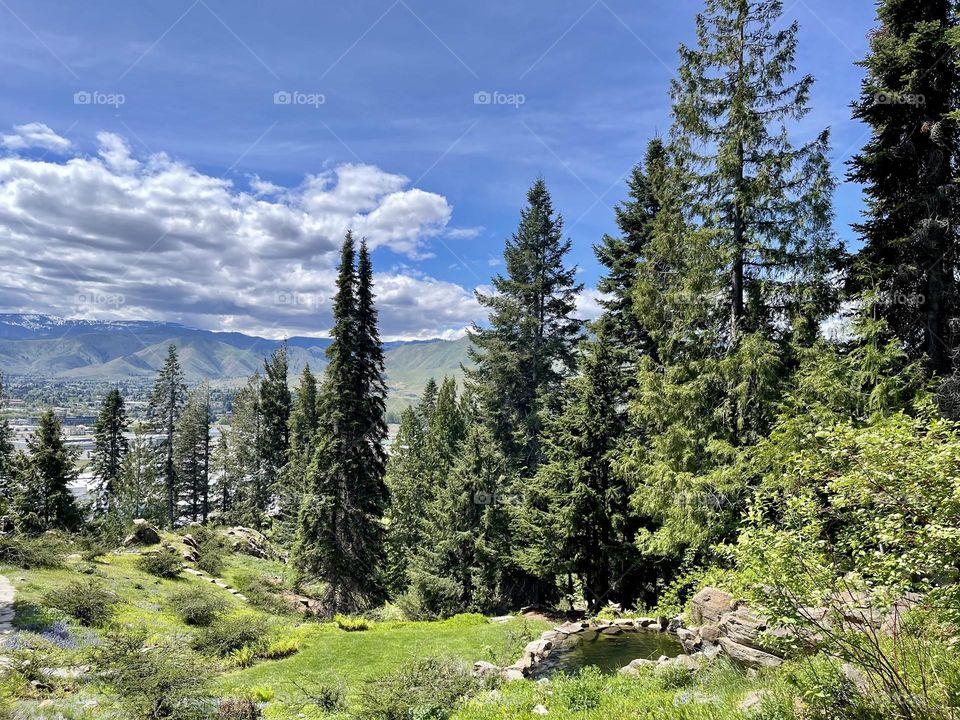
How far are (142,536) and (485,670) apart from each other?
3133cm

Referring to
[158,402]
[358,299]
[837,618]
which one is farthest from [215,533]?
[837,618]

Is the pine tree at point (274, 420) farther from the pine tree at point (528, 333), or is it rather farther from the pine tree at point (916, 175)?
the pine tree at point (916, 175)

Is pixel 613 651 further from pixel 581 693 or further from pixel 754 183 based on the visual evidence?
pixel 754 183

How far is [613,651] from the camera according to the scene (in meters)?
14.3

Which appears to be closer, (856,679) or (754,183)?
(856,679)

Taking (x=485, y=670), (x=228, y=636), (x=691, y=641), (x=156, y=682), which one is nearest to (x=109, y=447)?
(x=228, y=636)

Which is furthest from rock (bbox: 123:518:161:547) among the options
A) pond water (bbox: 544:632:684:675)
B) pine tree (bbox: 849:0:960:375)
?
pine tree (bbox: 849:0:960:375)

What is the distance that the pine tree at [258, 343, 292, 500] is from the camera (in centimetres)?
5081

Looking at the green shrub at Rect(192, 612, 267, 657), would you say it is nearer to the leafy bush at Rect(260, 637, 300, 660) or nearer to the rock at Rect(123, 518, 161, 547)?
the leafy bush at Rect(260, 637, 300, 660)

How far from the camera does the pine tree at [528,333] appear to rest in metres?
29.5

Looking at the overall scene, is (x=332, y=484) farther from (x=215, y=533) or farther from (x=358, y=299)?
(x=215, y=533)

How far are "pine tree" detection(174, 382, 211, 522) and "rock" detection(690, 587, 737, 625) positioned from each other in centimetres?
5606

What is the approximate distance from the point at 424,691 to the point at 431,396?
60.0 metres

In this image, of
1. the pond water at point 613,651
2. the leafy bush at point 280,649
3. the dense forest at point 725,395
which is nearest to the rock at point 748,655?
the dense forest at point 725,395
